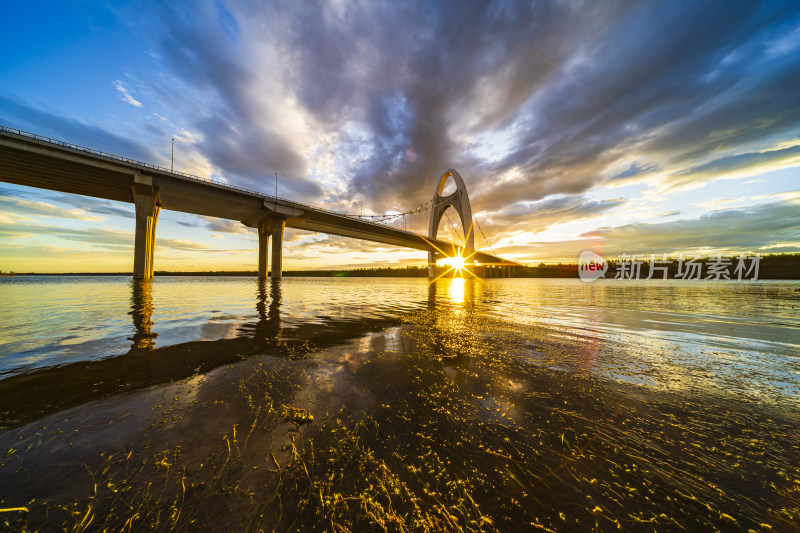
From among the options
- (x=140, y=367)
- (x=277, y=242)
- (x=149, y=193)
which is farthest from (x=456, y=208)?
(x=140, y=367)

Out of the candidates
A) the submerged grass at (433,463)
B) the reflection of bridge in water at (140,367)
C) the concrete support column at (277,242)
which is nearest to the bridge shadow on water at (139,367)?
the reflection of bridge in water at (140,367)

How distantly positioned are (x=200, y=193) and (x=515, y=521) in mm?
50137

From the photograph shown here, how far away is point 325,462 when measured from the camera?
2.30 m

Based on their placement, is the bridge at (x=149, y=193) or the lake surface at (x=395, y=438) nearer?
the lake surface at (x=395, y=438)

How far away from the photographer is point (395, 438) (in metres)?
2.71

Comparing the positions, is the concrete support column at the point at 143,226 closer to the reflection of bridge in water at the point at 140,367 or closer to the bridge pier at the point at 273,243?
the bridge pier at the point at 273,243

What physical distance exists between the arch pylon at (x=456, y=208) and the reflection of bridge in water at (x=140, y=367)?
6319 centimetres

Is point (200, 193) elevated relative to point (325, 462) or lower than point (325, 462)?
elevated

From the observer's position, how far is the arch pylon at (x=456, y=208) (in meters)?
67.9

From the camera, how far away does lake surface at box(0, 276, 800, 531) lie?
185cm

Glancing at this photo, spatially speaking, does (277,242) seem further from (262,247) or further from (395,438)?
(395,438)

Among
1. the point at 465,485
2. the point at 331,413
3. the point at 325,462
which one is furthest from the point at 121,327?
the point at 465,485

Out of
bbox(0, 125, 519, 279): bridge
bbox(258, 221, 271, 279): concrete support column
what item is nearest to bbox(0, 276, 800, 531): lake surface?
bbox(0, 125, 519, 279): bridge

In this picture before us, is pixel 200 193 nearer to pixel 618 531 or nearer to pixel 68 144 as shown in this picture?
pixel 68 144
